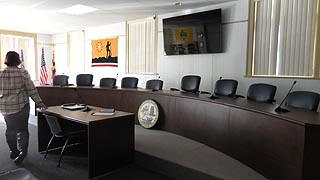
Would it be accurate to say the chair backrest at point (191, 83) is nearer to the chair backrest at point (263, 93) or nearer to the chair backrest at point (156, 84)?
the chair backrest at point (156, 84)

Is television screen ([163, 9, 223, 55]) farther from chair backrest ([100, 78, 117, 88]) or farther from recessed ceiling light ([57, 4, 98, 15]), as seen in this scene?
recessed ceiling light ([57, 4, 98, 15])

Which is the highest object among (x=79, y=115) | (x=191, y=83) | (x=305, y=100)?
(x=191, y=83)

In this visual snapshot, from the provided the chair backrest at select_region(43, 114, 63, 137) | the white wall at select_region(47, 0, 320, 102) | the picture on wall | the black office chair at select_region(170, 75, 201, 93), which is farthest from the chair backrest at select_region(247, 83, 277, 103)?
the picture on wall

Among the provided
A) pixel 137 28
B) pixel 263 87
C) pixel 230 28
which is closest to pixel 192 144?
pixel 263 87

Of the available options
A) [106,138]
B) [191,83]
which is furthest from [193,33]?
[106,138]

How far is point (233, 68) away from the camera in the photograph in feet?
16.1

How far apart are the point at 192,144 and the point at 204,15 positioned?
9.21 ft

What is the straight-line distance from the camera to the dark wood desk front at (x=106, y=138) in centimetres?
278

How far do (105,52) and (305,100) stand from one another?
599 centimetres

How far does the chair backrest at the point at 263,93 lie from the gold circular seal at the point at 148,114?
60.9 inches

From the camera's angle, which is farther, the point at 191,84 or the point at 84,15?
the point at 84,15

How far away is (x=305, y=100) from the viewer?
2969 mm

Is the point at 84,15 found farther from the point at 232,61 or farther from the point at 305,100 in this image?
the point at 305,100

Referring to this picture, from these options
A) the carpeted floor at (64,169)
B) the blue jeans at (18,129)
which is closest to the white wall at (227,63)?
the carpeted floor at (64,169)
